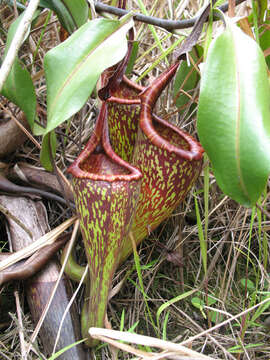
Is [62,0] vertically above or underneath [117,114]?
above

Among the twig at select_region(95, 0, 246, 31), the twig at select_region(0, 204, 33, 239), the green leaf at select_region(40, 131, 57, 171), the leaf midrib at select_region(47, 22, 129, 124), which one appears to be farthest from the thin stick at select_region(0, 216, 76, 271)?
the twig at select_region(95, 0, 246, 31)

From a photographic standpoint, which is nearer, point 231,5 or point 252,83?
point 252,83

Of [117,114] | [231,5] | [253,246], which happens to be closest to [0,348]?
[117,114]

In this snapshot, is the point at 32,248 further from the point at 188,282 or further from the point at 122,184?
the point at 188,282

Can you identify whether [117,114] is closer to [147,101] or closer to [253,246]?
[147,101]

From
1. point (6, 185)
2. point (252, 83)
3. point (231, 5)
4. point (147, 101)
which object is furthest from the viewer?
point (6, 185)

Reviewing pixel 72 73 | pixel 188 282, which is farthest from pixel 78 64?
pixel 188 282

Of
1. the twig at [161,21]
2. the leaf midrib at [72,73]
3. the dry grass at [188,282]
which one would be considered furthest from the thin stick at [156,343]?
the twig at [161,21]

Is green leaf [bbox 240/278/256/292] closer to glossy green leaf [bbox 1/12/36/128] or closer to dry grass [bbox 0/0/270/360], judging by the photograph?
dry grass [bbox 0/0/270/360]
